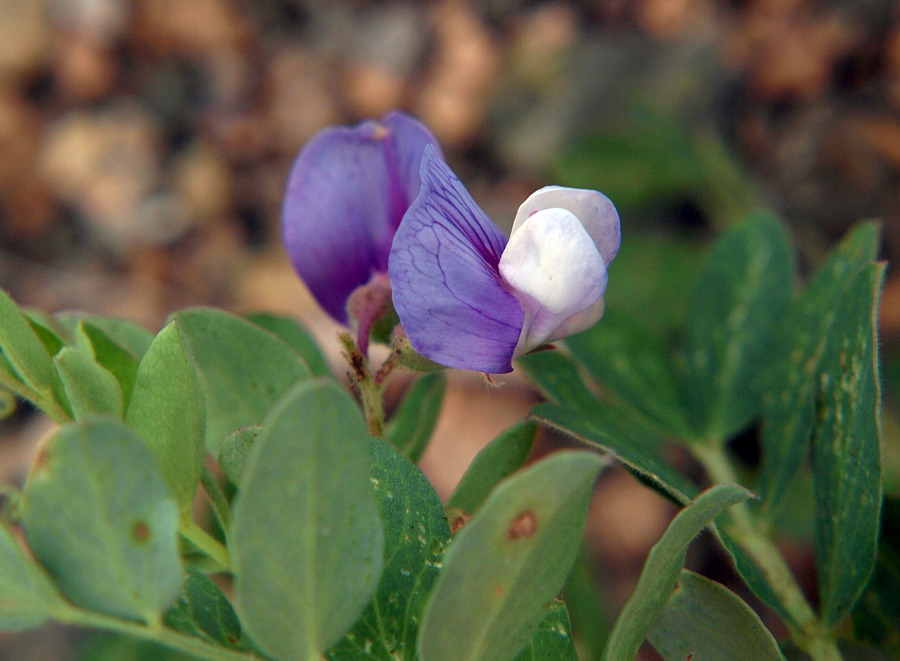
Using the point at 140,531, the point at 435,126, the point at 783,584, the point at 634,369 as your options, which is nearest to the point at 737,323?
the point at 634,369

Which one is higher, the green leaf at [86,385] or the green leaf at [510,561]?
the green leaf at [86,385]

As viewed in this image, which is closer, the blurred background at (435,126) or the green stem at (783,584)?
the green stem at (783,584)

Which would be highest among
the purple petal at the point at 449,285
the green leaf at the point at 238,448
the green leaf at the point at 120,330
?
the purple petal at the point at 449,285

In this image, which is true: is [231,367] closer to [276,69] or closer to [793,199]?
[793,199]

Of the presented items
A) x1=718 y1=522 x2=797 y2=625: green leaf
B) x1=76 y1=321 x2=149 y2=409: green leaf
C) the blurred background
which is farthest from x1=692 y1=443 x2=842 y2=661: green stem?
the blurred background

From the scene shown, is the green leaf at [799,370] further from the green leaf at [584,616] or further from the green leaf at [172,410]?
the green leaf at [172,410]

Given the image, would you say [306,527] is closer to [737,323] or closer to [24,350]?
[24,350]

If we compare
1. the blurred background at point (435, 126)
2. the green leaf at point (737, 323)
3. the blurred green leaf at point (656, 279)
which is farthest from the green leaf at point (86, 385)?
the blurred background at point (435, 126)

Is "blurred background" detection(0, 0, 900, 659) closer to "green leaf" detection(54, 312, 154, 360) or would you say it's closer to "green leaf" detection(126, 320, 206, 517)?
"green leaf" detection(54, 312, 154, 360)
